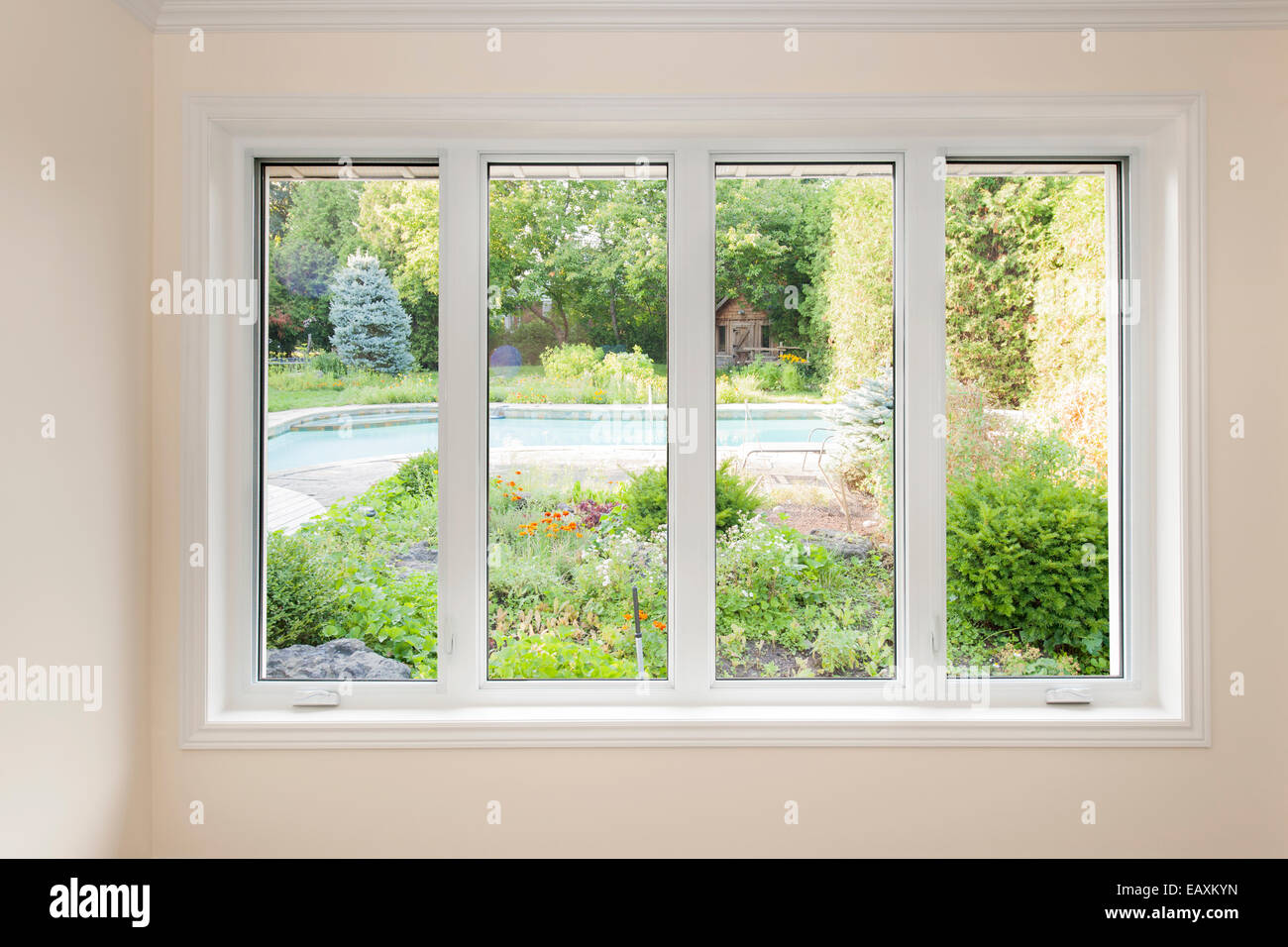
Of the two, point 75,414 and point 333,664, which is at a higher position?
point 75,414

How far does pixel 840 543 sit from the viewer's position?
6.88ft

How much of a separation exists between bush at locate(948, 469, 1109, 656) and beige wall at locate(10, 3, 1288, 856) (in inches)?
10.8

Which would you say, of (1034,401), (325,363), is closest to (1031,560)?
(1034,401)

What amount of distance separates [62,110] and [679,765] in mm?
2113

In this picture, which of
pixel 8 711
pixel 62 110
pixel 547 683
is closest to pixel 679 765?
pixel 547 683

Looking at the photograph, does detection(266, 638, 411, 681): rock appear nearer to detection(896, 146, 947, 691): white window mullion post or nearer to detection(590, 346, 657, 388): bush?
detection(590, 346, 657, 388): bush

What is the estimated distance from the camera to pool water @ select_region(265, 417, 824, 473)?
82.3 inches

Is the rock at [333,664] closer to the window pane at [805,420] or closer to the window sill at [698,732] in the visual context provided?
the window sill at [698,732]

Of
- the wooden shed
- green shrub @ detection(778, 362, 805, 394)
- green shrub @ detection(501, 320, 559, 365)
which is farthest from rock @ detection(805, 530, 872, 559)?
green shrub @ detection(501, 320, 559, 365)

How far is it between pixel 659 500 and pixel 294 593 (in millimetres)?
1047

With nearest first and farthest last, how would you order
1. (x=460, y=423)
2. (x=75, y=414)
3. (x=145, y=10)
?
1. (x=75, y=414)
2. (x=145, y=10)
3. (x=460, y=423)

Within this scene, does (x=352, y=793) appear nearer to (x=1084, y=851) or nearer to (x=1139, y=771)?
(x=1084, y=851)

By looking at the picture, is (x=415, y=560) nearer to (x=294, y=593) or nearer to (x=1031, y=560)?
(x=294, y=593)
